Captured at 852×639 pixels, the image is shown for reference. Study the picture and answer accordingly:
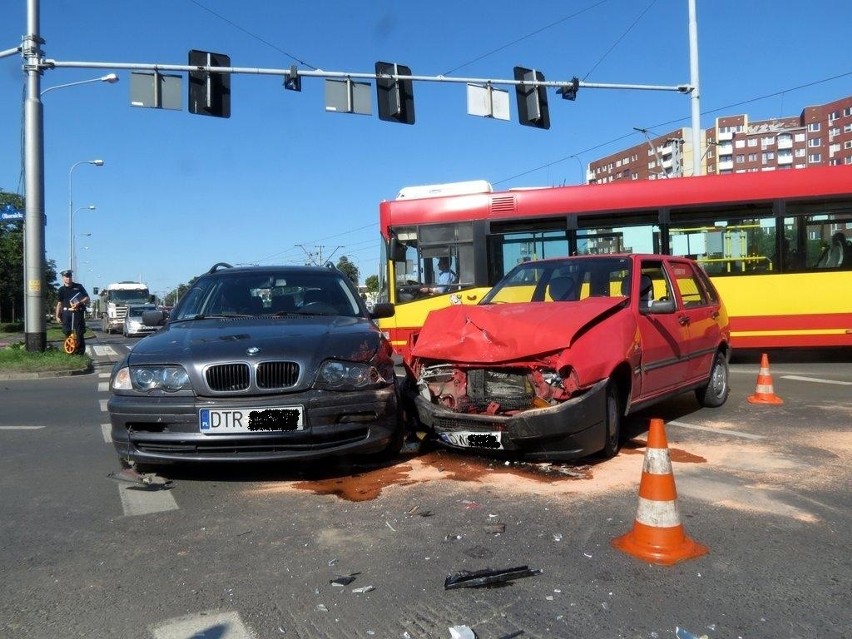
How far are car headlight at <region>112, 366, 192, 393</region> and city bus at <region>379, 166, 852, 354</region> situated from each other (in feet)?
25.5

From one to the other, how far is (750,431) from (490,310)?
2.83 meters

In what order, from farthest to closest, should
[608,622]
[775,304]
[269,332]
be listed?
1. [775,304]
2. [269,332]
3. [608,622]

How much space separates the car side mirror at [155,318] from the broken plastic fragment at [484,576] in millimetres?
3806

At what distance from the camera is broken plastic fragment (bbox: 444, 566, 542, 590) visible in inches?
129

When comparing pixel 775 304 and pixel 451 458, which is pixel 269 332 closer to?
pixel 451 458

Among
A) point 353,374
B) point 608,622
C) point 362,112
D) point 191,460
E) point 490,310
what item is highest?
point 362,112

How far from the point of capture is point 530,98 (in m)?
16.8

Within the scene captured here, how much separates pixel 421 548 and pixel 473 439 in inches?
61.1

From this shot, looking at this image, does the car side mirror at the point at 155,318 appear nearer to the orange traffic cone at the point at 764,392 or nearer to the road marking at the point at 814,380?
the orange traffic cone at the point at 764,392

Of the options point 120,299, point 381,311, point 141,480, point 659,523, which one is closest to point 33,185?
point 381,311

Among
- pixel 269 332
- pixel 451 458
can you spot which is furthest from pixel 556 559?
pixel 269 332

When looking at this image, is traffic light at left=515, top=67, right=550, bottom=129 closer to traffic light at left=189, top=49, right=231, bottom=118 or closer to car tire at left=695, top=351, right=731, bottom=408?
traffic light at left=189, top=49, right=231, bottom=118

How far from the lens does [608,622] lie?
2.92m

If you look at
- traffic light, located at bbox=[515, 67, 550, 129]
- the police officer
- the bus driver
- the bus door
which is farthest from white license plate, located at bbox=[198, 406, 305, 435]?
traffic light, located at bbox=[515, 67, 550, 129]
